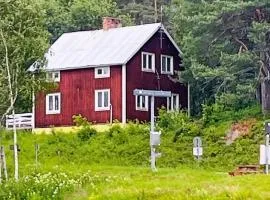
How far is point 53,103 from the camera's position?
5491 centimetres

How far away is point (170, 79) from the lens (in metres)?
56.2

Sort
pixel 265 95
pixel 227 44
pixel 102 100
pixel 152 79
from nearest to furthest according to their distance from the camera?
pixel 265 95
pixel 227 44
pixel 102 100
pixel 152 79

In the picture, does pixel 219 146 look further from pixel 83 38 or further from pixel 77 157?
pixel 83 38

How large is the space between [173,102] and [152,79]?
213 cm

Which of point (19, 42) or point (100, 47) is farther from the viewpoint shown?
point (100, 47)

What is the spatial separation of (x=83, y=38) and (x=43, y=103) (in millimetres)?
5083

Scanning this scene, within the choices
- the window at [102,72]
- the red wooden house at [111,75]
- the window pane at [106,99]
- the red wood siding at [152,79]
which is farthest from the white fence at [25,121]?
the red wood siding at [152,79]

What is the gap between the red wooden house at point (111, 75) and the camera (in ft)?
172

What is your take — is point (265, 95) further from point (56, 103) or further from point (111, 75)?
point (56, 103)

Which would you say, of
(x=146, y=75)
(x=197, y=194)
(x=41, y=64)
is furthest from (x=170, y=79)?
(x=197, y=194)

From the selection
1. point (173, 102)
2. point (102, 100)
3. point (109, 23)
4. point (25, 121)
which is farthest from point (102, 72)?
point (109, 23)

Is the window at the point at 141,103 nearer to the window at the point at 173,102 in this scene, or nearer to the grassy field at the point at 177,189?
the window at the point at 173,102

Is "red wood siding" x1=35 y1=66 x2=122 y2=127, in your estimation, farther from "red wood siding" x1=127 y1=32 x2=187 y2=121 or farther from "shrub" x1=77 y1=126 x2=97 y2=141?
"shrub" x1=77 y1=126 x2=97 y2=141

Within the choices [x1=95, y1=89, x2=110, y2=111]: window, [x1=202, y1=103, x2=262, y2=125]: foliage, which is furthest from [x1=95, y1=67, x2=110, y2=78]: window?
[x1=202, y1=103, x2=262, y2=125]: foliage
